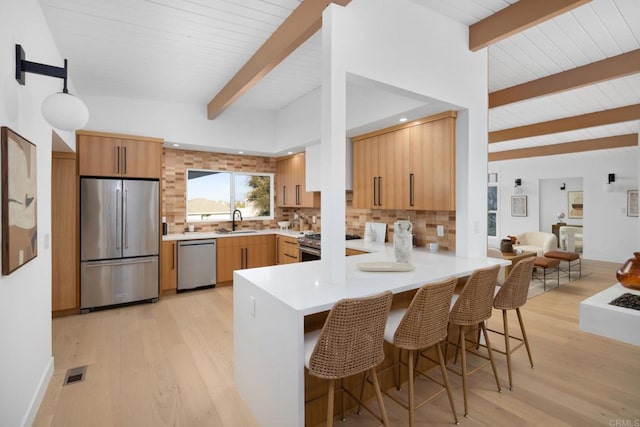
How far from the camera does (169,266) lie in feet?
15.4

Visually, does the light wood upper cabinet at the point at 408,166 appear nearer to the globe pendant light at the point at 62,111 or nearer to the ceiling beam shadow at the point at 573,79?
the ceiling beam shadow at the point at 573,79

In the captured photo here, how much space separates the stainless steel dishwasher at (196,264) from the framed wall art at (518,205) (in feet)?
28.1

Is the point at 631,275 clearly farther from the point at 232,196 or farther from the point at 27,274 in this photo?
the point at 232,196

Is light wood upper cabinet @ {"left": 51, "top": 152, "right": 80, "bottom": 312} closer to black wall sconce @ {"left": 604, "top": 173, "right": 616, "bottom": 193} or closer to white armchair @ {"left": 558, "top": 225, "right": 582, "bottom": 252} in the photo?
black wall sconce @ {"left": 604, "top": 173, "right": 616, "bottom": 193}

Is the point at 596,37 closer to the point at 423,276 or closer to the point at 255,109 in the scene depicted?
the point at 423,276

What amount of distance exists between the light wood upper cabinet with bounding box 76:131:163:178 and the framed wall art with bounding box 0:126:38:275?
223 cm

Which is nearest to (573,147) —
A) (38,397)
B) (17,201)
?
(17,201)

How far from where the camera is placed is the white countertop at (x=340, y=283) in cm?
177

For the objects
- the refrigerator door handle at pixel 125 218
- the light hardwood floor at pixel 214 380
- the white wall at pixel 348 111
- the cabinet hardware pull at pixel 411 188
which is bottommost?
the light hardwood floor at pixel 214 380

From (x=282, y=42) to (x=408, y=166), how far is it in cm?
185

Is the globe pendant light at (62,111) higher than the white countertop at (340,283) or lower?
higher

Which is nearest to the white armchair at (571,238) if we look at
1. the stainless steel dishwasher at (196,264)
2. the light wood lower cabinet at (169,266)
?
the stainless steel dishwasher at (196,264)

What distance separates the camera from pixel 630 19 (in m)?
2.55

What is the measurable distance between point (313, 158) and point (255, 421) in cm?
363
